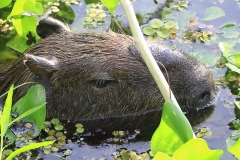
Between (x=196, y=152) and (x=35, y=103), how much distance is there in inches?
70.2

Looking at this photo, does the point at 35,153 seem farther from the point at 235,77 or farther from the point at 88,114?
the point at 235,77

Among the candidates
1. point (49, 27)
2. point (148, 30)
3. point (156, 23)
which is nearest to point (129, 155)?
point (49, 27)

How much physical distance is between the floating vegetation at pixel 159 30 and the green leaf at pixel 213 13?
416 millimetres

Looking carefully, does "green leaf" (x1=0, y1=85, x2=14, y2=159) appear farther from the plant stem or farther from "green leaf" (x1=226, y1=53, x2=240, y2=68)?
"green leaf" (x1=226, y1=53, x2=240, y2=68)

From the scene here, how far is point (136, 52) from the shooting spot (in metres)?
5.05

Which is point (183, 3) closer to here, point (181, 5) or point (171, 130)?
point (181, 5)

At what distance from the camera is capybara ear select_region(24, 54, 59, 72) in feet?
15.9

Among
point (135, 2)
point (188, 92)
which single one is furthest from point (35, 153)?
point (135, 2)

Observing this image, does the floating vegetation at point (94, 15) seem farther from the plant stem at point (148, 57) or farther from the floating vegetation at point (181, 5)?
the plant stem at point (148, 57)

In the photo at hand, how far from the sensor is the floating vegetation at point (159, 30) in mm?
6371

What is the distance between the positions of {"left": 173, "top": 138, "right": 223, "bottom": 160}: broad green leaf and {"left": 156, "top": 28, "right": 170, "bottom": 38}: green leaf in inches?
119

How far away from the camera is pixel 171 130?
3.69 m

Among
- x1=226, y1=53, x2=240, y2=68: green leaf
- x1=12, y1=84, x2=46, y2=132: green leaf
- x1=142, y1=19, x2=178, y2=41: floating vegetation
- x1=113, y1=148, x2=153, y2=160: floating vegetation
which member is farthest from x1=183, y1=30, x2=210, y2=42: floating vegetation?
x1=12, y1=84, x2=46, y2=132: green leaf

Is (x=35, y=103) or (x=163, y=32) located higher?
(x=163, y=32)
